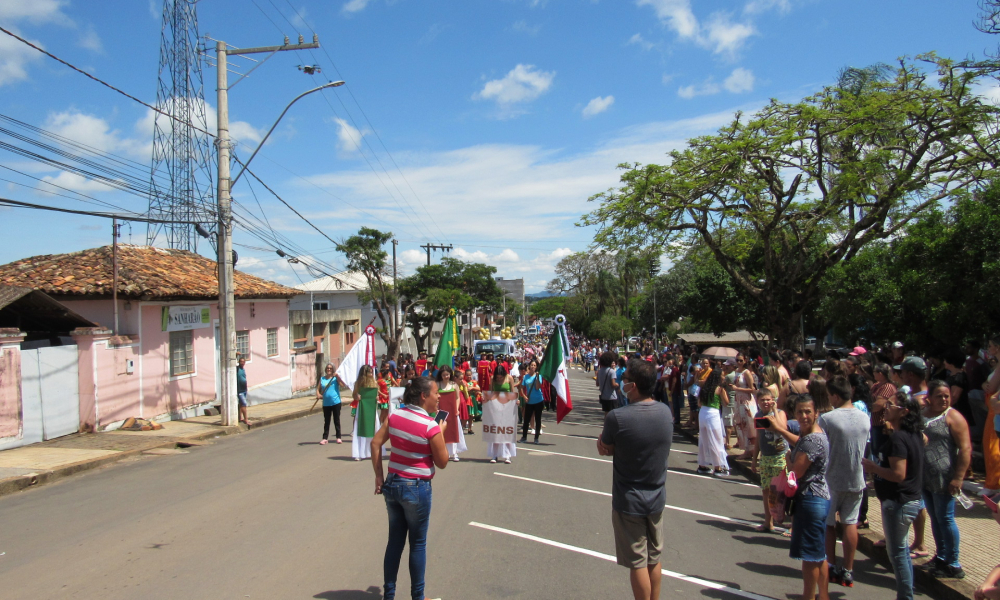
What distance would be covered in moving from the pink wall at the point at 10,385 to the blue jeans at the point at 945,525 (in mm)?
13855

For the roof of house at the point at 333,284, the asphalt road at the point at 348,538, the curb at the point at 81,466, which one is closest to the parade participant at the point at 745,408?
the asphalt road at the point at 348,538

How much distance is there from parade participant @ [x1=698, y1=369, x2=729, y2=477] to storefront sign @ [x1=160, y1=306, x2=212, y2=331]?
45.1ft

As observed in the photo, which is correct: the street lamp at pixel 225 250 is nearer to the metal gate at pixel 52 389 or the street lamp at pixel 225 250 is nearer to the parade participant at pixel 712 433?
the metal gate at pixel 52 389

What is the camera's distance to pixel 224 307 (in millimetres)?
15344

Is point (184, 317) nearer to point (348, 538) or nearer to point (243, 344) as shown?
point (243, 344)

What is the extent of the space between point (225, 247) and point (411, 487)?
12.7 meters

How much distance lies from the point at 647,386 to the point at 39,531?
651 cm

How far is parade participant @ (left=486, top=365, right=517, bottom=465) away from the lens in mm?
10352

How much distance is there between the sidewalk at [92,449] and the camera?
983 centimetres

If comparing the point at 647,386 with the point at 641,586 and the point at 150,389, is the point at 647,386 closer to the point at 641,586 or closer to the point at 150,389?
the point at 641,586

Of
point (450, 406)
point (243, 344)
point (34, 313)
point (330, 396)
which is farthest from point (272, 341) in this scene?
point (450, 406)

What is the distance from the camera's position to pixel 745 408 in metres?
9.77

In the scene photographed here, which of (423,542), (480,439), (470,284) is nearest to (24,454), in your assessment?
(480,439)

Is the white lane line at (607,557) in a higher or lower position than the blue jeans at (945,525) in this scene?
lower
